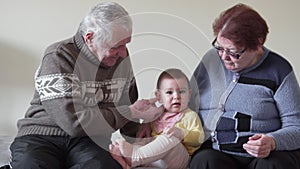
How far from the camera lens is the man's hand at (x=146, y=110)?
1571 mm

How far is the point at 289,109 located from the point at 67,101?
2.53ft

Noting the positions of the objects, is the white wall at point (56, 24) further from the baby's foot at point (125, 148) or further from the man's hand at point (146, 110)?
the baby's foot at point (125, 148)

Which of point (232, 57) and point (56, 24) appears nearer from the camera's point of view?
point (232, 57)

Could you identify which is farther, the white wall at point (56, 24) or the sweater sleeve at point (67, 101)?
the white wall at point (56, 24)

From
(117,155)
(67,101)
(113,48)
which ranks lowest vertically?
(117,155)

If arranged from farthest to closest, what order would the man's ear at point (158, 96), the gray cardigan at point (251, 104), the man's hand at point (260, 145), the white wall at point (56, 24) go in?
the white wall at point (56, 24), the man's ear at point (158, 96), the gray cardigan at point (251, 104), the man's hand at point (260, 145)

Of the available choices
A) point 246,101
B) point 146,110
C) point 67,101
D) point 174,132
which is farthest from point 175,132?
point 67,101

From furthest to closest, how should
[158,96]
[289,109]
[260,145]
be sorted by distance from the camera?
[158,96] < [289,109] < [260,145]

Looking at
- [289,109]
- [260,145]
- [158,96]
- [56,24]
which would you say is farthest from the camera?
[56,24]

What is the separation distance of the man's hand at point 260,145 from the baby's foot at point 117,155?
42 cm

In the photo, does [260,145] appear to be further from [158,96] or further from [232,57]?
[158,96]

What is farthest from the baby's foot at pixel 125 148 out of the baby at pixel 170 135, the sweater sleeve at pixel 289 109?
the sweater sleeve at pixel 289 109

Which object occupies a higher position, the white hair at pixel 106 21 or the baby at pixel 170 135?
the white hair at pixel 106 21

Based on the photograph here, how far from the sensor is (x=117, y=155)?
1475 mm
